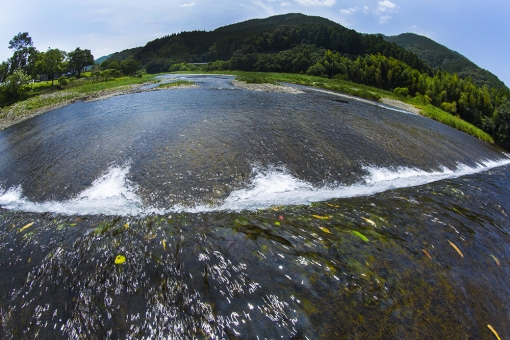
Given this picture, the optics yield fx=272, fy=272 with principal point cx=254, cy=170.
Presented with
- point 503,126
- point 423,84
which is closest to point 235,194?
point 503,126

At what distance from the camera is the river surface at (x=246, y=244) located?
516 cm

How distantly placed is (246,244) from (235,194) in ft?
11.8

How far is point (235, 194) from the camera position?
32.8 ft

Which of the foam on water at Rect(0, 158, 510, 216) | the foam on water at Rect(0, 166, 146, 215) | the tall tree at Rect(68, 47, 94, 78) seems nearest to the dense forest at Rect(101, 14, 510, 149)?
the tall tree at Rect(68, 47, 94, 78)

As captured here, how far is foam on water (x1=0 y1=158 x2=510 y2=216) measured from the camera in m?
9.05

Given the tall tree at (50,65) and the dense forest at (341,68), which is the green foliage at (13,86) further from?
the tall tree at (50,65)

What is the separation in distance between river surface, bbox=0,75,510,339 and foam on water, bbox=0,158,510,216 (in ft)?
0.27

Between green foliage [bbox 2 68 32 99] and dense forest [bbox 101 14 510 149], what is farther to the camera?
dense forest [bbox 101 14 510 149]

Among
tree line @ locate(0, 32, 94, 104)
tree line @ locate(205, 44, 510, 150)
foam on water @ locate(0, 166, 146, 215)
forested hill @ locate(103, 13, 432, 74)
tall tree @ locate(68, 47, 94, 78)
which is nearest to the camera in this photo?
foam on water @ locate(0, 166, 146, 215)

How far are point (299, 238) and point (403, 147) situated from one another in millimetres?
14037

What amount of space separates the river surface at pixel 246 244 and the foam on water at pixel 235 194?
82mm

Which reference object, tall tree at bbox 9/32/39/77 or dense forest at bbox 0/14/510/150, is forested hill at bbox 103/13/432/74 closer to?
dense forest at bbox 0/14/510/150

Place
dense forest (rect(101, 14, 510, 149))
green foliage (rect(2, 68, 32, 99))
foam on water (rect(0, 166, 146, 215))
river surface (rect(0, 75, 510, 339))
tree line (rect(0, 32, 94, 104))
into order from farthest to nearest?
tree line (rect(0, 32, 94, 104)) → dense forest (rect(101, 14, 510, 149)) → green foliage (rect(2, 68, 32, 99)) → foam on water (rect(0, 166, 146, 215)) → river surface (rect(0, 75, 510, 339))

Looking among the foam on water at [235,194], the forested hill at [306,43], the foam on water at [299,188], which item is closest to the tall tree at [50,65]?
the foam on water at [235,194]
